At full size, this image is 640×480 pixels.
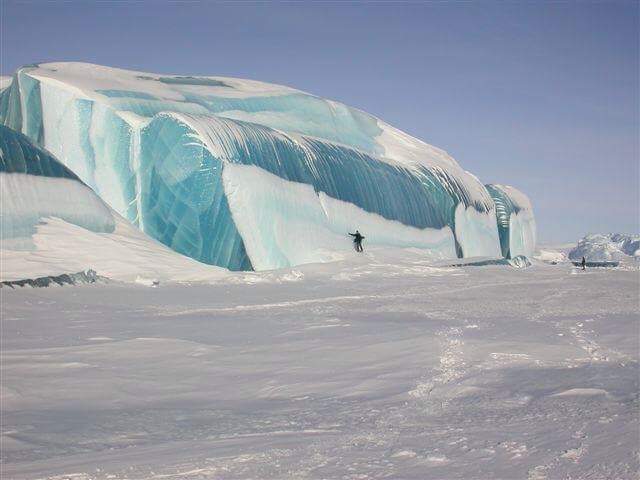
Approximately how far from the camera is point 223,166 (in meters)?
19.3

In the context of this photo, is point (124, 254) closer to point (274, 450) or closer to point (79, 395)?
point (79, 395)

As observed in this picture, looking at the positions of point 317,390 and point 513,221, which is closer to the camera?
point 317,390

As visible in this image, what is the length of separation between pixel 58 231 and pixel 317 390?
1152 centimetres

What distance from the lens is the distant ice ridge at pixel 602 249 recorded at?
166 feet

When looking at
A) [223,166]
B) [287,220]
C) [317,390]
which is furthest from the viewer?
[287,220]

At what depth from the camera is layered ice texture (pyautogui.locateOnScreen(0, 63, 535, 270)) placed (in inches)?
773

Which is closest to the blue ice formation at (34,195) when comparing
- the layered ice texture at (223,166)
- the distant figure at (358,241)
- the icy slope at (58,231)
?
the icy slope at (58,231)

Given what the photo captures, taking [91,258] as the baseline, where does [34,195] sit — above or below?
above

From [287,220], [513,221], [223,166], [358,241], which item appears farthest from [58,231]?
[513,221]

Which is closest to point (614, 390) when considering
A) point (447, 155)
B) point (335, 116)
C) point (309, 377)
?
point (309, 377)

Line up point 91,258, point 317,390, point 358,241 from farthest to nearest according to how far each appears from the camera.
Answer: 1. point 358,241
2. point 91,258
3. point 317,390

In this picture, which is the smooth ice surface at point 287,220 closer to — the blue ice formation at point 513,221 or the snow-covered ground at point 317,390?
the snow-covered ground at point 317,390

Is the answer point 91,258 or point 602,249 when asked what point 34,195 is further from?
point 602,249

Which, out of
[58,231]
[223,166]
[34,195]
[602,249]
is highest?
[223,166]
